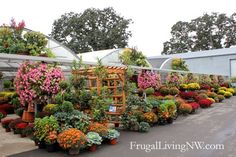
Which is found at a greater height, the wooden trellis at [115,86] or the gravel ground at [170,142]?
the wooden trellis at [115,86]

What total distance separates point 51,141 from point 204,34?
4195 centimetres

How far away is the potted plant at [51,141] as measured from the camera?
5.97 metres

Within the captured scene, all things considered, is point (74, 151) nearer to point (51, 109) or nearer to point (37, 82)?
point (51, 109)

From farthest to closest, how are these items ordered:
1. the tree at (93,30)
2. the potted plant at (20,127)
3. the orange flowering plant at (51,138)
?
the tree at (93,30) < the potted plant at (20,127) < the orange flowering plant at (51,138)

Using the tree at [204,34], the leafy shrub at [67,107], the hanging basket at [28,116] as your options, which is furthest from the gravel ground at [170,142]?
the tree at [204,34]

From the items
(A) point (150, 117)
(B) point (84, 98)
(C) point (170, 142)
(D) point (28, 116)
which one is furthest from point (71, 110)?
(A) point (150, 117)

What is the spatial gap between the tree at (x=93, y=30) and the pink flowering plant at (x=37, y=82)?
1071 inches

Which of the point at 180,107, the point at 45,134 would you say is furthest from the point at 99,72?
the point at 180,107

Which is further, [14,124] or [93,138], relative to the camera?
[14,124]

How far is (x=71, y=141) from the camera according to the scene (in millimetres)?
5688

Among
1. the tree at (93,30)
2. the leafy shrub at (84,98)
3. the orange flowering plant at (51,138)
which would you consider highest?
the tree at (93,30)

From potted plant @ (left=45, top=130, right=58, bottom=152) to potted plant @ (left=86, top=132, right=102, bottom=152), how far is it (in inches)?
29.2

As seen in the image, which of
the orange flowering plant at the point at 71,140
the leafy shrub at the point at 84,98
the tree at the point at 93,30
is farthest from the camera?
the tree at the point at 93,30

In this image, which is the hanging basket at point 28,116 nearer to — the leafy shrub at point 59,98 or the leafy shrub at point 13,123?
the leafy shrub at point 13,123
